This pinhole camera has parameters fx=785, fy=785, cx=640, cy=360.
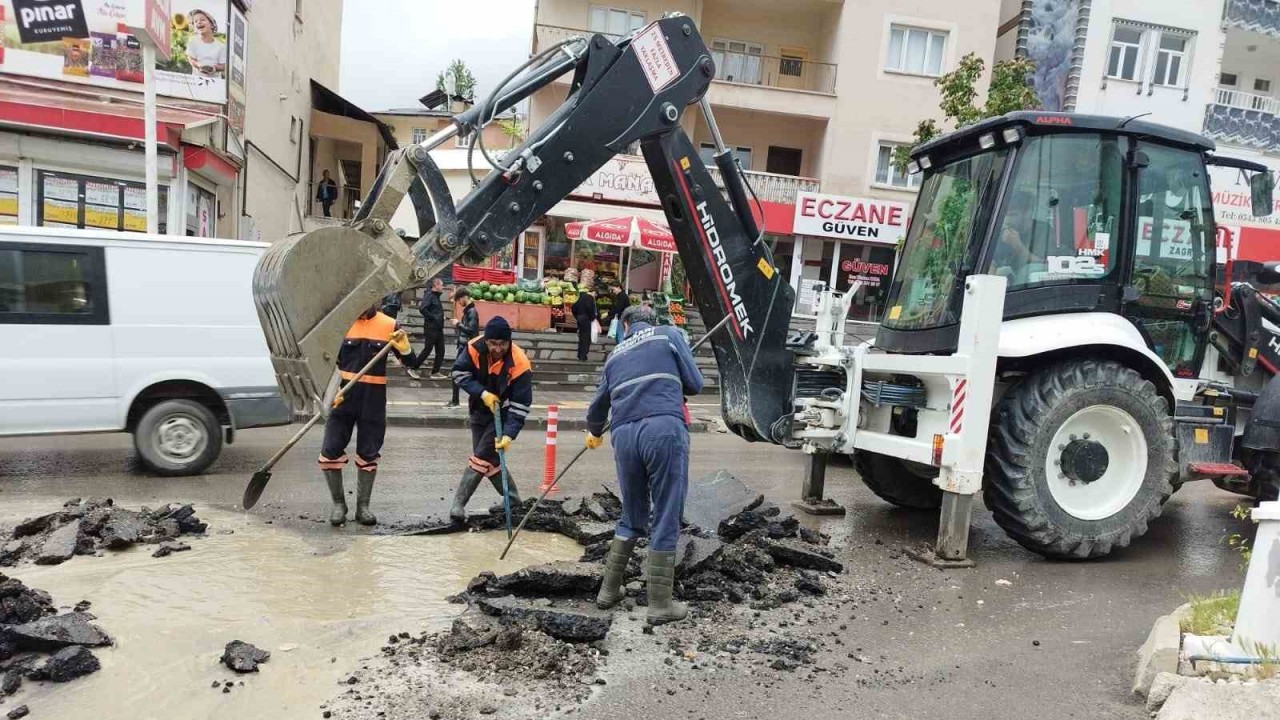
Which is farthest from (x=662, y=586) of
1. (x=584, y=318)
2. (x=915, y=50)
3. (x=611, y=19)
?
(x=915, y=50)

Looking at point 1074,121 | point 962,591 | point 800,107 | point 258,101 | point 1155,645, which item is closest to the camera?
point 1155,645

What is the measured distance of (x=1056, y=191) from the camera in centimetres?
561

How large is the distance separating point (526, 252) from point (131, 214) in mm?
9867

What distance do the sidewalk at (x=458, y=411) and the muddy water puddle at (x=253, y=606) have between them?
4.82m

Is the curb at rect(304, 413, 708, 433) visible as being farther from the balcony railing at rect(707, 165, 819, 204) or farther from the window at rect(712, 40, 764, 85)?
the window at rect(712, 40, 764, 85)

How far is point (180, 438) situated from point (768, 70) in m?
19.9

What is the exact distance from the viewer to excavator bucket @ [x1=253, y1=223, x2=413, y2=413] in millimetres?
3865

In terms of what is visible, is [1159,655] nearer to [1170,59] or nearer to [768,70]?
[768,70]

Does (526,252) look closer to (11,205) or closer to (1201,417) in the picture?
(11,205)

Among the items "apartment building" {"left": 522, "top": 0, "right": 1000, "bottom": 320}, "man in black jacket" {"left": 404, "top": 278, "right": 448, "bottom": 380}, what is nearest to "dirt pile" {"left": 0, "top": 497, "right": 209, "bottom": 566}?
"man in black jacket" {"left": 404, "top": 278, "right": 448, "bottom": 380}

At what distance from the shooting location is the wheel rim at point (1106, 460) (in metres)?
5.54

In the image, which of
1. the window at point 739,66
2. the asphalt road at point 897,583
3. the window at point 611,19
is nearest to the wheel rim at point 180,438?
the asphalt road at point 897,583

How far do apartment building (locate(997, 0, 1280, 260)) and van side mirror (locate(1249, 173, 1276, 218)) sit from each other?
1804 centimetres

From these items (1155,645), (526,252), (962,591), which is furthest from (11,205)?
(1155,645)
